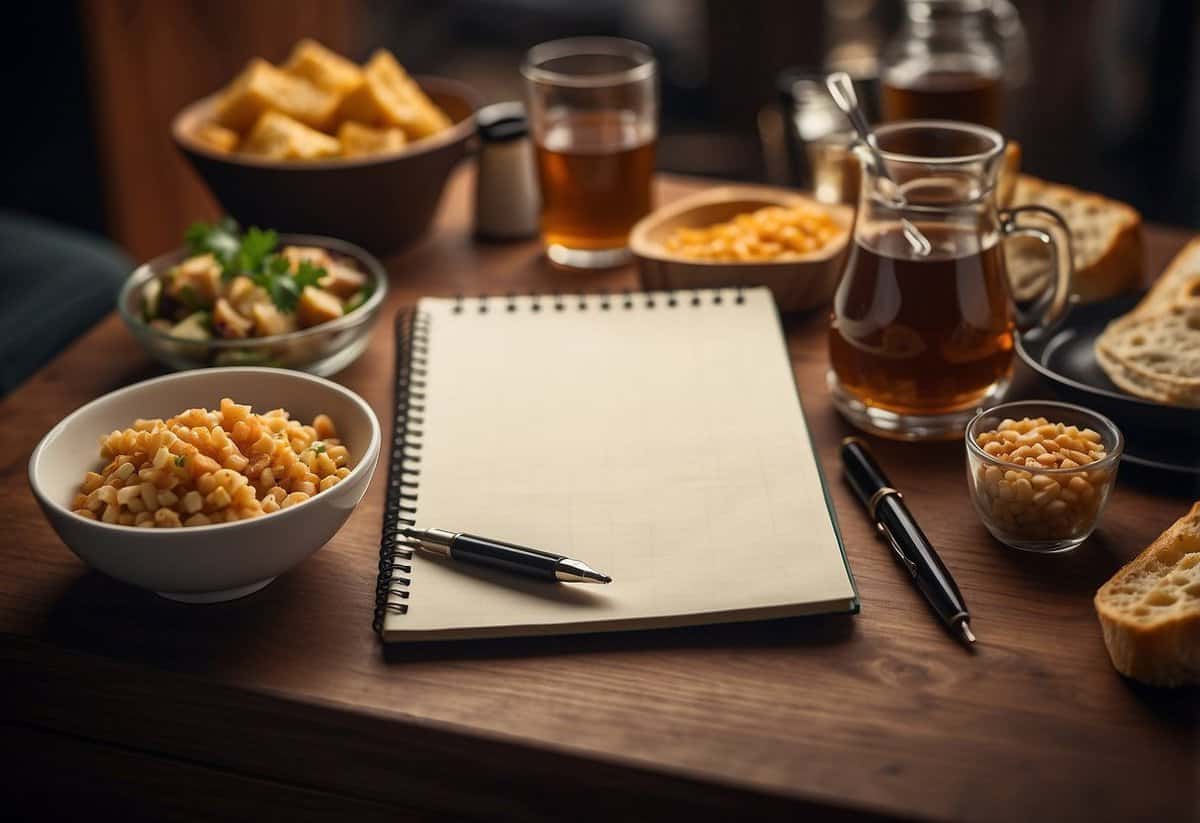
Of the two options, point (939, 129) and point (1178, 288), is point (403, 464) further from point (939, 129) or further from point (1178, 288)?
point (1178, 288)

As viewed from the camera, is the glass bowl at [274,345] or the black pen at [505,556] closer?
the black pen at [505,556]

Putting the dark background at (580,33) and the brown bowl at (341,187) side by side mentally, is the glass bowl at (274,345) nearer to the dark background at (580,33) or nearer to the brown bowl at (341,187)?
the brown bowl at (341,187)

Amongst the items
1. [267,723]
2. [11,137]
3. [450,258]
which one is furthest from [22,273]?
[267,723]

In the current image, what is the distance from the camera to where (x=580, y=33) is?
13.7 feet

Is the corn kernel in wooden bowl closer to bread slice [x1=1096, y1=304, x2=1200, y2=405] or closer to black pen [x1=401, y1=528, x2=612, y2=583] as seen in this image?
bread slice [x1=1096, y1=304, x2=1200, y2=405]

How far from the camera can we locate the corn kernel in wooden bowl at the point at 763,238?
1.37 metres

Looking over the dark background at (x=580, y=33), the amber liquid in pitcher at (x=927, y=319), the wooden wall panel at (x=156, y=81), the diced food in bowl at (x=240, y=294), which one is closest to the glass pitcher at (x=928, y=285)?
the amber liquid in pitcher at (x=927, y=319)

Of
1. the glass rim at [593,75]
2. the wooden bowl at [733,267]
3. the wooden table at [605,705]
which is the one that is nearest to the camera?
the wooden table at [605,705]

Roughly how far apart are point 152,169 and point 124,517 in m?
2.04

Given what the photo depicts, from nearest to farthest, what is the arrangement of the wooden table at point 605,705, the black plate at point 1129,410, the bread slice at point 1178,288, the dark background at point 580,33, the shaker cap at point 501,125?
1. the wooden table at point 605,705
2. the black plate at point 1129,410
3. the bread slice at point 1178,288
4. the shaker cap at point 501,125
5. the dark background at point 580,33

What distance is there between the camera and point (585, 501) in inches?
40.5

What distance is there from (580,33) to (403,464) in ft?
11.2

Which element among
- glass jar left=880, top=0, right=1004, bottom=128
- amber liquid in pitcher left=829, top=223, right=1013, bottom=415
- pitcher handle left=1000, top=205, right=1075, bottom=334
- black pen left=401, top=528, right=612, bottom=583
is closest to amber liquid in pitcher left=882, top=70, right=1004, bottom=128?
glass jar left=880, top=0, right=1004, bottom=128

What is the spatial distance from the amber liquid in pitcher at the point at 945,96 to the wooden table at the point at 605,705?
22.8 inches
